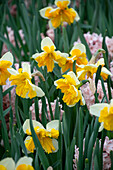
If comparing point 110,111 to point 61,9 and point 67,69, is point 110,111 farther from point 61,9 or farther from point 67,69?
point 61,9

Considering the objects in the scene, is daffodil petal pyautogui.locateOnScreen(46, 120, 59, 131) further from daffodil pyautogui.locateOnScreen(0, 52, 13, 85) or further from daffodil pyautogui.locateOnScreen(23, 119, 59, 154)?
daffodil pyautogui.locateOnScreen(0, 52, 13, 85)

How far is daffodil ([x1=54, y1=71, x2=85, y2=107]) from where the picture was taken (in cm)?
88

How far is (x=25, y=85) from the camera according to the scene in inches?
36.1

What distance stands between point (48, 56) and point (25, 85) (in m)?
0.20

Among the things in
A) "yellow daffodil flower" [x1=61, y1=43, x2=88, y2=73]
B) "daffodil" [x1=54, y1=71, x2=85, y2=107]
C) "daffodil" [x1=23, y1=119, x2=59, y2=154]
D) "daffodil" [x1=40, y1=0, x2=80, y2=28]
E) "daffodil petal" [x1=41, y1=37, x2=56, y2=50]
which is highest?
"daffodil" [x1=40, y1=0, x2=80, y2=28]

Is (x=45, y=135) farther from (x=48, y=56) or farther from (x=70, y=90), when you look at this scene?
(x=48, y=56)

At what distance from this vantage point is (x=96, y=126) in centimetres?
85

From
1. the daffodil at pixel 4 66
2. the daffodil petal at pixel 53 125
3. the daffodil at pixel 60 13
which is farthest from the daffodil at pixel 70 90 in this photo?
the daffodil at pixel 60 13

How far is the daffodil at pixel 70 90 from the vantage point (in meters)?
0.88

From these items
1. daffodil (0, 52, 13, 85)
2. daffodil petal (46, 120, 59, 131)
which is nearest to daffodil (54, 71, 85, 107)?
daffodil petal (46, 120, 59, 131)

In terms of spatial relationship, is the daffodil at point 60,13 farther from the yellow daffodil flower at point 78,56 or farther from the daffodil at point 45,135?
the daffodil at point 45,135

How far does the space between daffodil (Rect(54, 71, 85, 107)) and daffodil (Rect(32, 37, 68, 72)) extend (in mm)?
157

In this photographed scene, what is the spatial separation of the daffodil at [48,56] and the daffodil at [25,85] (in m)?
0.12

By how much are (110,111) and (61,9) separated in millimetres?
819
